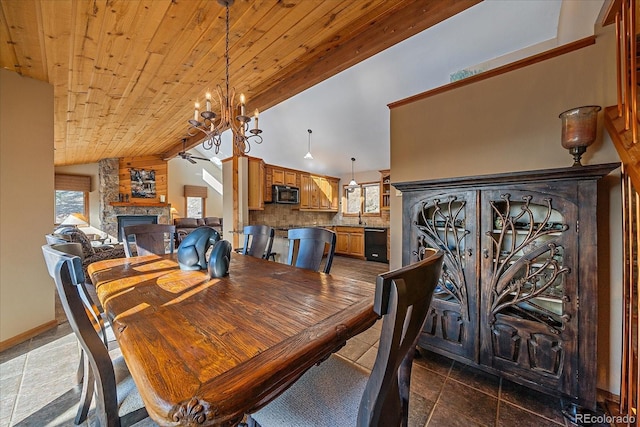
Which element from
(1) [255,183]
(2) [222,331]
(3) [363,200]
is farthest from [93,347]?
(3) [363,200]

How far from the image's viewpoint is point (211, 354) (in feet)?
2.32

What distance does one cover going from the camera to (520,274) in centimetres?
167

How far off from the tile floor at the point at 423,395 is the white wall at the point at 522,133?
569 mm

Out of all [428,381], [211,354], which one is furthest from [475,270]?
[211,354]

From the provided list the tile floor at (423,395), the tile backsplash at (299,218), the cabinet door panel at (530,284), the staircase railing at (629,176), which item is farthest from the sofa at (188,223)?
the staircase railing at (629,176)

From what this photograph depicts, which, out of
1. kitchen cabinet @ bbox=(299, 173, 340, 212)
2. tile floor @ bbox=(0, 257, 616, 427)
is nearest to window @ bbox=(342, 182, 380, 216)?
kitchen cabinet @ bbox=(299, 173, 340, 212)

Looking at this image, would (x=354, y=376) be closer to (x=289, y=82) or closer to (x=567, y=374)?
(x=567, y=374)

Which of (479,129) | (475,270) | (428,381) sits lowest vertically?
(428,381)

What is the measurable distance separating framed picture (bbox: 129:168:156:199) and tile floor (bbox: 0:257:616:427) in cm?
630

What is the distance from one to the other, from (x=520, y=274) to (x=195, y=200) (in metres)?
9.62

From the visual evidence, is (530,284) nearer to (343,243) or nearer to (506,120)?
(506,120)

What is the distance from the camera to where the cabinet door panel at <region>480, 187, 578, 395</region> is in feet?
4.81

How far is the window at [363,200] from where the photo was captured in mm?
7012

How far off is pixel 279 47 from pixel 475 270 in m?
2.78
